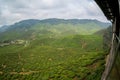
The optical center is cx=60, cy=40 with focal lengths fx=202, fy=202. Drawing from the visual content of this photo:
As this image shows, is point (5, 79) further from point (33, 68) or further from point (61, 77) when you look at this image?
point (61, 77)

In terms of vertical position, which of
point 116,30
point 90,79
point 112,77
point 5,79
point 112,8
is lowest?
point 5,79

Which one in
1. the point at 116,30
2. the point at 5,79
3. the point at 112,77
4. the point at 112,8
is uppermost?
the point at 112,8

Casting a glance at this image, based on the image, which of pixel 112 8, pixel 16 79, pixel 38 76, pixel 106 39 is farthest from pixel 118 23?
pixel 106 39

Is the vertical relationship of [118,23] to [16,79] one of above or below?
above

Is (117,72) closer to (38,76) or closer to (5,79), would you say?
(38,76)

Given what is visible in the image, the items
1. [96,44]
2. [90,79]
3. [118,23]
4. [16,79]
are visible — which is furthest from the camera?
[96,44]

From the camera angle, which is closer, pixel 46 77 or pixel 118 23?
pixel 118 23

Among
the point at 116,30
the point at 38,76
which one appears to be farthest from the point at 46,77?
the point at 116,30

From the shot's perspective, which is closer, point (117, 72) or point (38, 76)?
point (117, 72)

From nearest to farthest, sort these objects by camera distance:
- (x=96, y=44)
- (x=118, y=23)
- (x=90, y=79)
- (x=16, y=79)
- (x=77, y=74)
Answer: (x=118, y=23)
(x=90, y=79)
(x=77, y=74)
(x=16, y=79)
(x=96, y=44)
